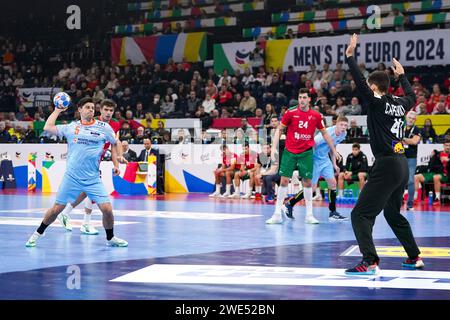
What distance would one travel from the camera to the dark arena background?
7586 millimetres

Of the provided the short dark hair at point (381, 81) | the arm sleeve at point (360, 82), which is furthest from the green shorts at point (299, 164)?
the arm sleeve at point (360, 82)

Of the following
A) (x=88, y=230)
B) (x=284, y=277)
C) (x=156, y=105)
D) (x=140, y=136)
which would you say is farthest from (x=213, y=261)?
(x=156, y=105)

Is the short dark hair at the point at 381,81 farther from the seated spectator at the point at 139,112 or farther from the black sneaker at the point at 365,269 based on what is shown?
the seated spectator at the point at 139,112

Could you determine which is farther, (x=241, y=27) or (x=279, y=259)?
(x=241, y=27)

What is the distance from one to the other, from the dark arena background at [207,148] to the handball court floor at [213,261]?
Result: 34 millimetres

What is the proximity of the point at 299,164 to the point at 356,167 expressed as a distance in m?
5.56

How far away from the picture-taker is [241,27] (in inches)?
1224

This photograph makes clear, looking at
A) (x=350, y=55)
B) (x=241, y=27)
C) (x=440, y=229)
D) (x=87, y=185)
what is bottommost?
(x=440, y=229)

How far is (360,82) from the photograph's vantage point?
7547 mm

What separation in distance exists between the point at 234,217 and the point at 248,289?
7.76 m

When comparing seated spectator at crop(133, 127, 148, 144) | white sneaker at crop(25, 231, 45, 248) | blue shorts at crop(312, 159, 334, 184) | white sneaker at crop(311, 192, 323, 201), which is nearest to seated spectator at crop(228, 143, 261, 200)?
white sneaker at crop(311, 192, 323, 201)
